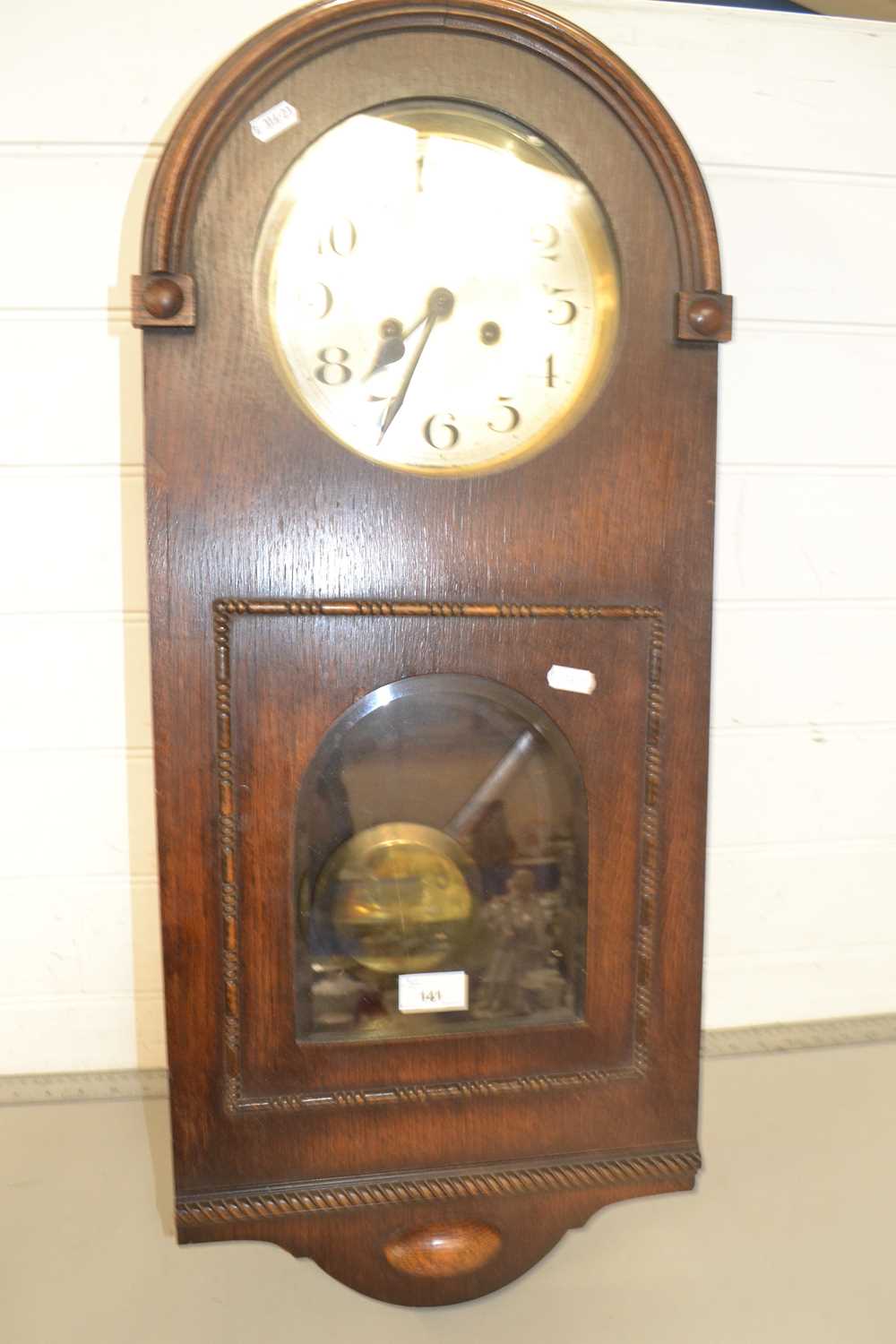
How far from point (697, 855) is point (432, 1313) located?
0.46 m

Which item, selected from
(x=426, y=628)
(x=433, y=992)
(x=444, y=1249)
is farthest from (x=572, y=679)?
(x=444, y=1249)

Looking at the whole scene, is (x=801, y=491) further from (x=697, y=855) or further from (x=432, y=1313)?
(x=432, y=1313)

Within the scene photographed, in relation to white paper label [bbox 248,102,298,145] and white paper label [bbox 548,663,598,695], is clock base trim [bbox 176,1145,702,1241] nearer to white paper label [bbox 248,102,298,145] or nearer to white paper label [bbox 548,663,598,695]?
white paper label [bbox 548,663,598,695]

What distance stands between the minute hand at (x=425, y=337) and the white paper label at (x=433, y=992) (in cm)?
45

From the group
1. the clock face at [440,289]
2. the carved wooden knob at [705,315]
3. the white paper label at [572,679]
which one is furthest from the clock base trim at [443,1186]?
the carved wooden knob at [705,315]

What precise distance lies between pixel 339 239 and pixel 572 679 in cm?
39

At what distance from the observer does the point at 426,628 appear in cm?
76

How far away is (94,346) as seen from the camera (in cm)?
106

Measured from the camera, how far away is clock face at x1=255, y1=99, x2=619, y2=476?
2.44 feet

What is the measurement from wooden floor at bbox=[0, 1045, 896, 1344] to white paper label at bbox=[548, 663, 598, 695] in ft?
1.80

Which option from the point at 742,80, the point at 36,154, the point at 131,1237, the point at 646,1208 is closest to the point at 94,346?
the point at 36,154

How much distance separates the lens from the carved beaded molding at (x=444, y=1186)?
0.78m

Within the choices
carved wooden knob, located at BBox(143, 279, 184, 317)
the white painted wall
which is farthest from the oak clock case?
the white painted wall

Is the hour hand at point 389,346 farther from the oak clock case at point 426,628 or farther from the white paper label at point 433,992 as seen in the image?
the white paper label at point 433,992
